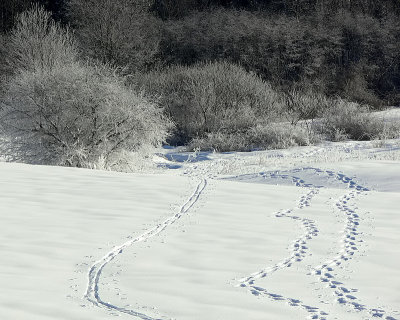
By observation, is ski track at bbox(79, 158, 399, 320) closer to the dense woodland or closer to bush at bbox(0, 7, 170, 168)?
bush at bbox(0, 7, 170, 168)

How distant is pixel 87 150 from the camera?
18.1m

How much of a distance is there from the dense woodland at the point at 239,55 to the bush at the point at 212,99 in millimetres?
49

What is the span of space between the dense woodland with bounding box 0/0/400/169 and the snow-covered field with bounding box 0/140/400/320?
49.2 ft

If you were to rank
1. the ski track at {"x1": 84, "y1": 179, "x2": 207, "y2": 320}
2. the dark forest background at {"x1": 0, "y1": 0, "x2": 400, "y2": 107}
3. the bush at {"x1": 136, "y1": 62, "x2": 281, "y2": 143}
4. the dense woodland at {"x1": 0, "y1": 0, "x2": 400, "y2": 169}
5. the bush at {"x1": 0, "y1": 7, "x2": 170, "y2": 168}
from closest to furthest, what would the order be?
the ski track at {"x1": 84, "y1": 179, "x2": 207, "y2": 320} < the bush at {"x1": 0, "y1": 7, "x2": 170, "y2": 168} < the bush at {"x1": 136, "y1": 62, "x2": 281, "y2": 143} < the dense woodland at {"x1": 0, "y1": 0, "x2": 400, "y2": 169} < the dark forest background at {"x1": 0, "y1": 0, "x2": 400, "y2": 107}

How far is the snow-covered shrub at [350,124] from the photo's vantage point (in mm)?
26241

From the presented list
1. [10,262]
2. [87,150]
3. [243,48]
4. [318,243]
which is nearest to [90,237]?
[10,262]

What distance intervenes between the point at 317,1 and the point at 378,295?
4705 cm

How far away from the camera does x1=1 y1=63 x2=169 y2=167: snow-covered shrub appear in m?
18.4

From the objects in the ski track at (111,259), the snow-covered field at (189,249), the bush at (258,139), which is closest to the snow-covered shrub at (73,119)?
the snow-covered field at (189,249)

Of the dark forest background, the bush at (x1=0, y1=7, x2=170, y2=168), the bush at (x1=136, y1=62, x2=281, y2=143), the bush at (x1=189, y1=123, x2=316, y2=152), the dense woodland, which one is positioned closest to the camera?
the bush at (x1=0, y1=7, x2=170, y2=168)

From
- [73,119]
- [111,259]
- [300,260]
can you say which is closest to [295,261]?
[300,260]

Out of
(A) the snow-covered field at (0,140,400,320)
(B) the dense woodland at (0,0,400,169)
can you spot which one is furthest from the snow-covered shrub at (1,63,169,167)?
(B) the dense woodland at (0,0,400,169)

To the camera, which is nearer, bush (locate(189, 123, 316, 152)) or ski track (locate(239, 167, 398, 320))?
ski track (locate(239, 167, 398, 320))

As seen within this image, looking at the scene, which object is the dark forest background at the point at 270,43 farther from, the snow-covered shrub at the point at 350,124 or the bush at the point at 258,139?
the bush at the point at 258,139
